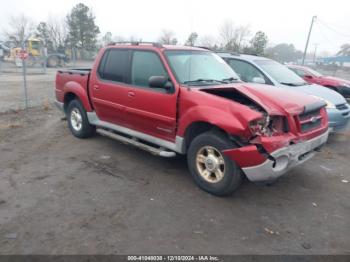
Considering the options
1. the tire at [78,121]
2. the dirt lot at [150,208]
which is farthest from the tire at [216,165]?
the tire at [78,121]

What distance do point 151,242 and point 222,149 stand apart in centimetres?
140

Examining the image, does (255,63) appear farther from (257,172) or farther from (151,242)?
(151,242)

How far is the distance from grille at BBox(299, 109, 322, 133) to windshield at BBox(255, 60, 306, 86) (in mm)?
2889

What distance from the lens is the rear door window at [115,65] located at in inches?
202

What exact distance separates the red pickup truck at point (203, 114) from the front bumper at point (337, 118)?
2209mm

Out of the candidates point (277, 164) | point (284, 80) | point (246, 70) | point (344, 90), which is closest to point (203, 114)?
point (277, 164)

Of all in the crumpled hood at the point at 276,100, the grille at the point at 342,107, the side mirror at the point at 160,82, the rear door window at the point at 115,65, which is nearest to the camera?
the crumpled hood at the point at 276,100

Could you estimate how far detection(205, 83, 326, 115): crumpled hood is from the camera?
3678mm

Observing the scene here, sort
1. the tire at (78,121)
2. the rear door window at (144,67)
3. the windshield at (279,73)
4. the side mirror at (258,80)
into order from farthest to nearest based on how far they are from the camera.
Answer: the windshield at (279,73)
the side mirror at (258,80)
the tire at (78,121)
the rear door window at (144,67)

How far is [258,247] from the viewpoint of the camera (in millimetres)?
3059

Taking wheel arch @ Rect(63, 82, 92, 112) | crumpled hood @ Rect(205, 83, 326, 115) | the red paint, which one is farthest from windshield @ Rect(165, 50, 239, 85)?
wheel arch @ Rect(63, 82, 92, 112)

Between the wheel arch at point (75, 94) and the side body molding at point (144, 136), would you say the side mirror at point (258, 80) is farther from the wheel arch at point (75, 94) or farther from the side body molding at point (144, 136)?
the wheel arch at point (75, 94)

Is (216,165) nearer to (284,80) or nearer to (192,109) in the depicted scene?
(192,109)

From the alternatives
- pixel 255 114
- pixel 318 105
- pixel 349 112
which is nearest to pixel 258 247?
pixel 255 114
